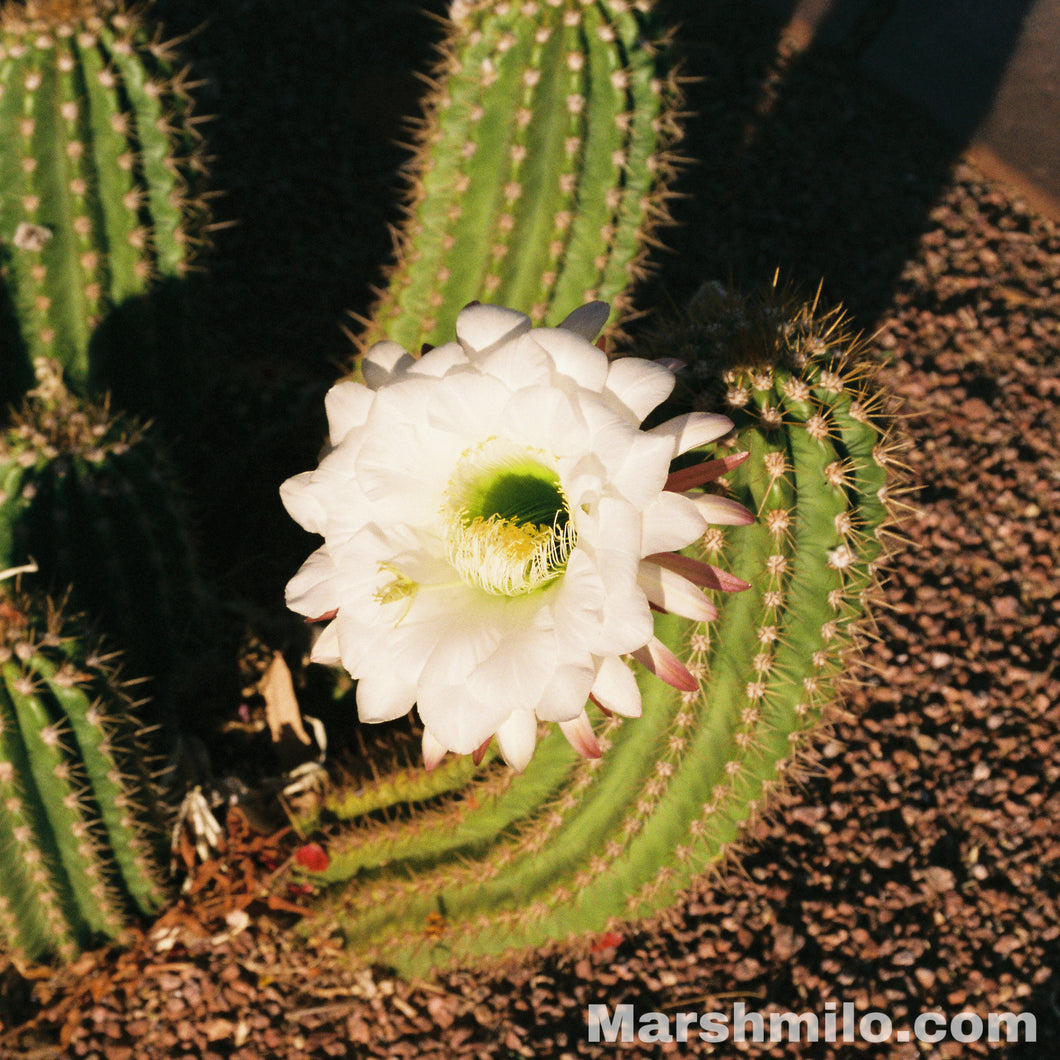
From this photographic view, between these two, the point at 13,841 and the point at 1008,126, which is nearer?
the point at 13,841

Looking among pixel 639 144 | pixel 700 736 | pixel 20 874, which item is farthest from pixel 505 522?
pixel 20 874

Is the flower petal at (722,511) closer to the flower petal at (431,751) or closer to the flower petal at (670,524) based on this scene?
the flower petal at (670,524)

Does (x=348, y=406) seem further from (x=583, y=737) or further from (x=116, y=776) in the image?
(x=116, y=776)

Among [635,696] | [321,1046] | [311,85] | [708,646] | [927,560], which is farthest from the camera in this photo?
[311,85]

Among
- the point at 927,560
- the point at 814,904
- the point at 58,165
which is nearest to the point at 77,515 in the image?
the point at 58,165

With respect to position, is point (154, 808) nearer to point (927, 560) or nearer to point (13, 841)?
point (13, 841)

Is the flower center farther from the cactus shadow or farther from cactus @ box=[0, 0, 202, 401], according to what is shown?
the cactus shadow

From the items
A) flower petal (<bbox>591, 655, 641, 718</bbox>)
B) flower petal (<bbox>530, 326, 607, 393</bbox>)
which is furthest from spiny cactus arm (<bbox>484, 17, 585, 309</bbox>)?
flower petal (<bbox>591, 655, 641, 718</bbox>)
